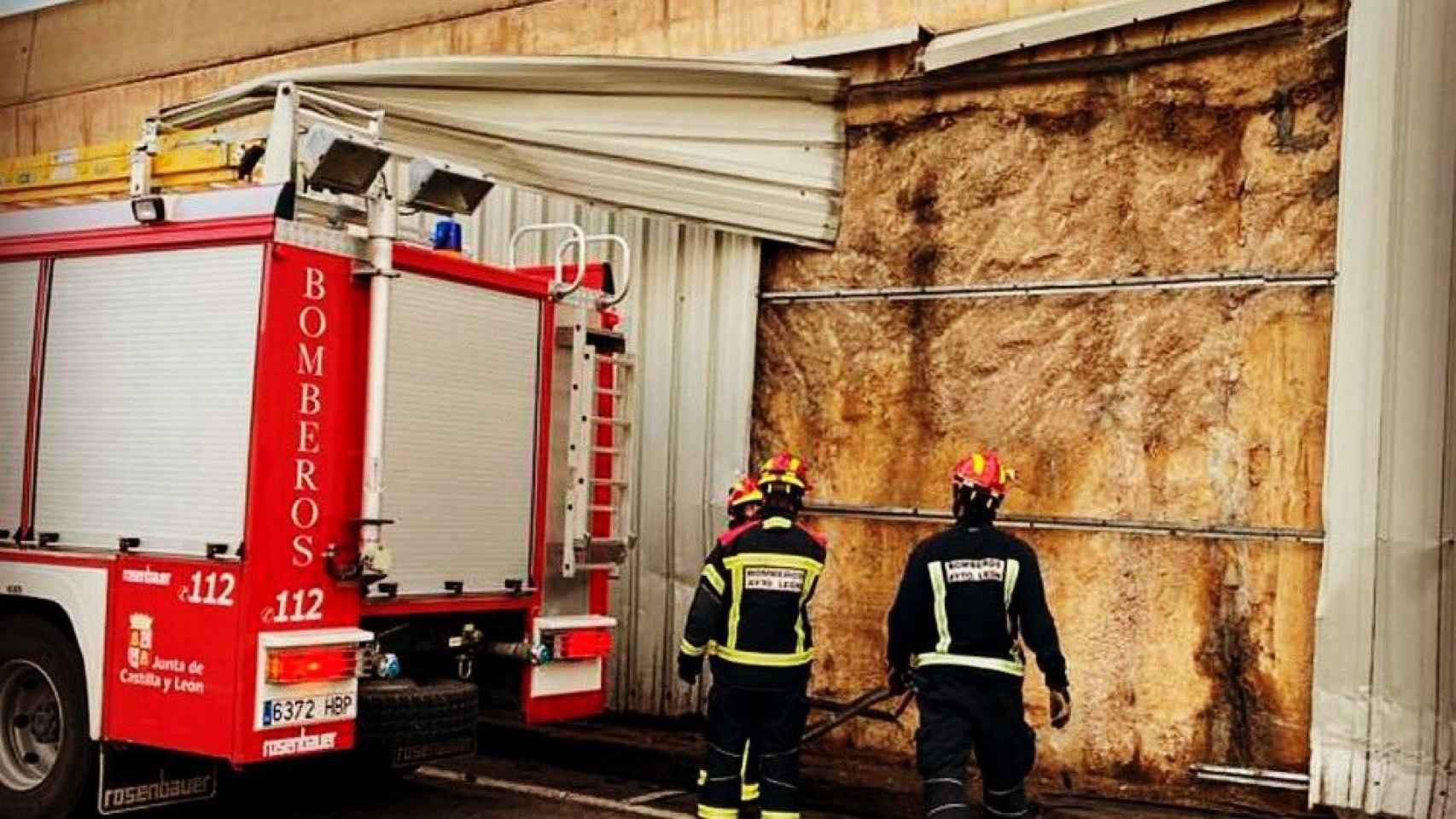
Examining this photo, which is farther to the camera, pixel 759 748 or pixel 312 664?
pixel 759 748

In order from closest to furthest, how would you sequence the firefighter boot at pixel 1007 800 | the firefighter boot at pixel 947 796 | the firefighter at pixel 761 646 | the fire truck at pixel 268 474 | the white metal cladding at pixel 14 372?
1. the firefighter boot at pixel 947 796
2. the firefighter boot at pixel 1007 800
3. the fire truck at pixel 268 474
4. the firefighter at pixel 761 646
5. the white metal cladding at pixel 14 372

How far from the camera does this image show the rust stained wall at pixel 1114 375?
779cm

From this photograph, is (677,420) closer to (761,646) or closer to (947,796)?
(761,646)

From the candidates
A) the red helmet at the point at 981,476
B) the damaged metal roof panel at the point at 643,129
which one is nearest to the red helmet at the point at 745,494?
the red helmet at the point at 981,476

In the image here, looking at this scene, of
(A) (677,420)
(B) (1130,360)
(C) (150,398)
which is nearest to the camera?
(C) (150,398)

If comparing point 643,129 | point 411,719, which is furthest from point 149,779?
point 643,129

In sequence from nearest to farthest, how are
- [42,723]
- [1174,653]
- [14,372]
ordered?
[42,723]
[14,372]
[1174,653]

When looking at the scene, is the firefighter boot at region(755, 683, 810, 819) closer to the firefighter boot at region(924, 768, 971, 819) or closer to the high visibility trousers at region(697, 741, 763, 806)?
the high visibility trousers at region(697, 741, 763, 806)

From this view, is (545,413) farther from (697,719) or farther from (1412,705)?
(1412,705)

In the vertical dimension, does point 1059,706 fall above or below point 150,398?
below

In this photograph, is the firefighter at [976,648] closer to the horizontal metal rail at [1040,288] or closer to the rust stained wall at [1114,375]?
the rust stained wall at [1114,375]

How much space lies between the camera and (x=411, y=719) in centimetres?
674

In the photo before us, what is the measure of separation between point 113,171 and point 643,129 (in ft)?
9.68

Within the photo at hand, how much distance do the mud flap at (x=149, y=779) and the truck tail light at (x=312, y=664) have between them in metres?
0.82
